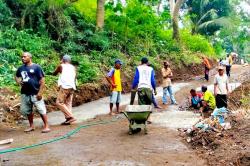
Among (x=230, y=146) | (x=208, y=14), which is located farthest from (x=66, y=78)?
(x=208, y=14)

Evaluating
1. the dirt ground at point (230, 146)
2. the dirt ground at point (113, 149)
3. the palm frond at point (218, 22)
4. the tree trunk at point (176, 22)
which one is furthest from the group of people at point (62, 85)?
the palm frond at point (218, 22)

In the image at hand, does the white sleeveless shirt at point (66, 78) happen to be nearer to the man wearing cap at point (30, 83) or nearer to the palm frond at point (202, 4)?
the man wearing cap at point (30, 83)

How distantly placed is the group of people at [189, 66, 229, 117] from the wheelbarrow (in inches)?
120

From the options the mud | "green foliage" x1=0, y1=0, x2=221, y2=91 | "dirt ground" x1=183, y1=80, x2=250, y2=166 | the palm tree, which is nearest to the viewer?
"dirt ground" x1=183, y1=80, x2=250, y2=166

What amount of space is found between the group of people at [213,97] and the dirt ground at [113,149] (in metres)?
2.14

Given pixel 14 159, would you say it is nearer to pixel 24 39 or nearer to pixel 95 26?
pixel 24 39

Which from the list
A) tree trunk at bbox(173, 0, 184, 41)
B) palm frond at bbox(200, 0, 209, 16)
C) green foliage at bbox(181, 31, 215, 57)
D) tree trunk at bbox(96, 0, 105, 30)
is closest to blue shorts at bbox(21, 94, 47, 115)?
tree trunk at bbox(96, 0, 105, 30)

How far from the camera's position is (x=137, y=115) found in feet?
30.9

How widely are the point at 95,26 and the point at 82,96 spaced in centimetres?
706

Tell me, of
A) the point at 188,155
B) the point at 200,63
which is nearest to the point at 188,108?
the point at 188,155

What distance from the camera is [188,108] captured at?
15.0 m

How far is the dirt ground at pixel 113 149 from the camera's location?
7457 millimetres

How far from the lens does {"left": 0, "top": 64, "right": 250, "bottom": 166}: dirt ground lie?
294 inches

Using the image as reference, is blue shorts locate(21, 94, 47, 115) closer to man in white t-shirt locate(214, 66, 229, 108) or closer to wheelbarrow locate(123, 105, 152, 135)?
wheelbarrow locate(123, 105, 152, 135)
